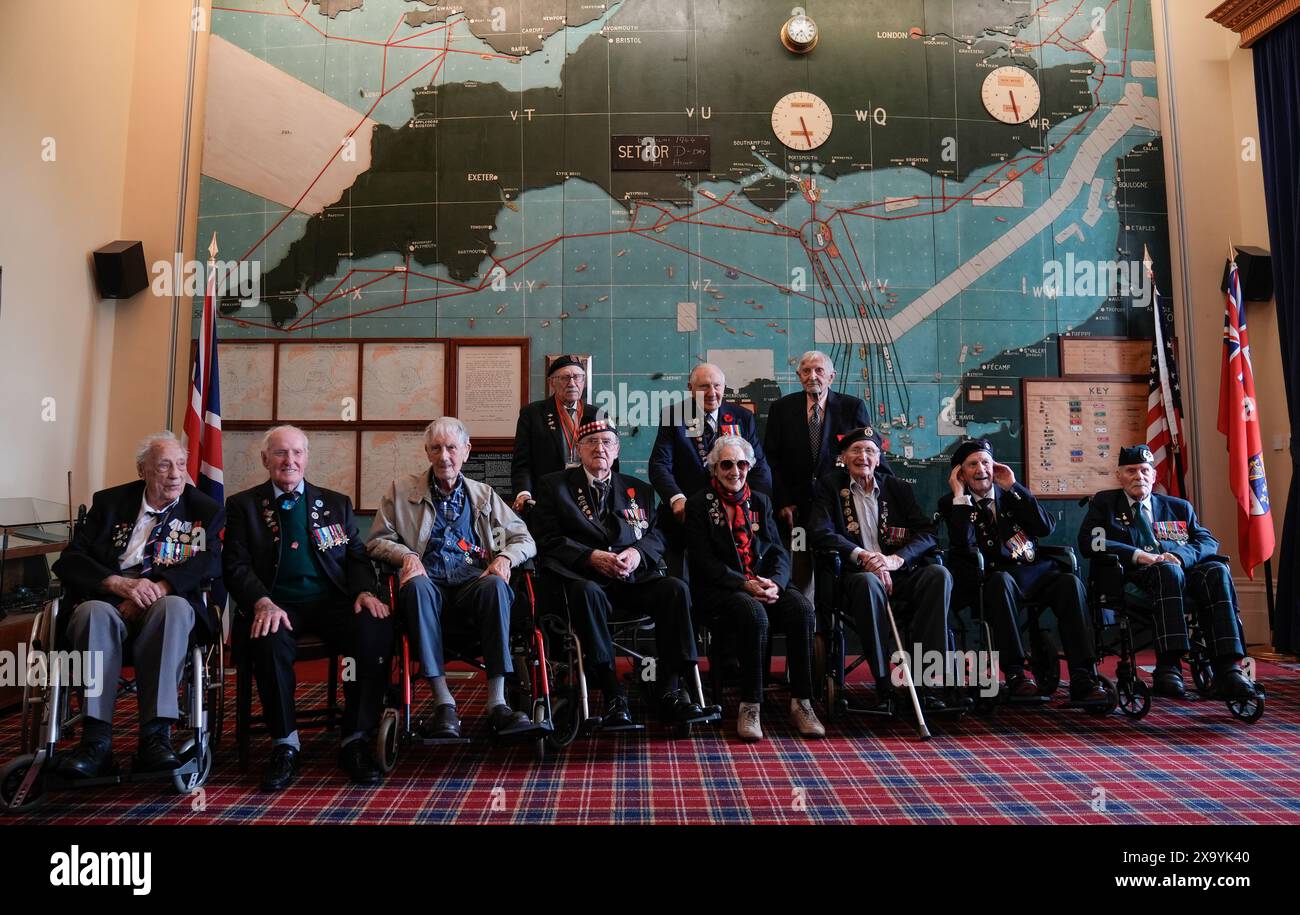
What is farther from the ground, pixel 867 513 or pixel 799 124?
pixel 799 124

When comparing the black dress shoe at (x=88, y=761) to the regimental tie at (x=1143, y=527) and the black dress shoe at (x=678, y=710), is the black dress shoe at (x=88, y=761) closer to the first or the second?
the black dress shoe at (x=678, y=710)

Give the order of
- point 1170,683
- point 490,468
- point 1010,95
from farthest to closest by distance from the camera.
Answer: point 1010,95 → point 490,468 → point 1170,683

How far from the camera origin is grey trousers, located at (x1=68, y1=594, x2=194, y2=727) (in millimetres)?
2633

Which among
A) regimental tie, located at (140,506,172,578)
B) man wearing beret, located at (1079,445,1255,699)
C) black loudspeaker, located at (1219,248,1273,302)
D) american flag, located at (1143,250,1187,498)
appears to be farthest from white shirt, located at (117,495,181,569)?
black loudspeaker, located at (1219,248,1273,302)

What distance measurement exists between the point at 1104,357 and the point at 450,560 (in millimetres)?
4180

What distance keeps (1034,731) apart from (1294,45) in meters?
4.41

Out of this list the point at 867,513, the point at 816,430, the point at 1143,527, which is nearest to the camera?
the point at 867,513

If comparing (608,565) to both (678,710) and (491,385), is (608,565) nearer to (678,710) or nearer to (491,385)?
(678,710)

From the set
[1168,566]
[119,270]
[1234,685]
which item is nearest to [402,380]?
[119,270]

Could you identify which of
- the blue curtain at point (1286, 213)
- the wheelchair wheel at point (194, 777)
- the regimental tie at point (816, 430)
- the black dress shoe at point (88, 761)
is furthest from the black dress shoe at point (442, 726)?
the blue curtain at point (1286, 213)

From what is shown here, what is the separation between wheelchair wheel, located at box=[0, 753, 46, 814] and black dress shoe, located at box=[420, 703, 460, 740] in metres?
1.09

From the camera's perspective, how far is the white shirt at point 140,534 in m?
2.95

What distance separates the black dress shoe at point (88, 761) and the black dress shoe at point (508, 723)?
116 cm

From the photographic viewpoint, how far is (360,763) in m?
2.69
